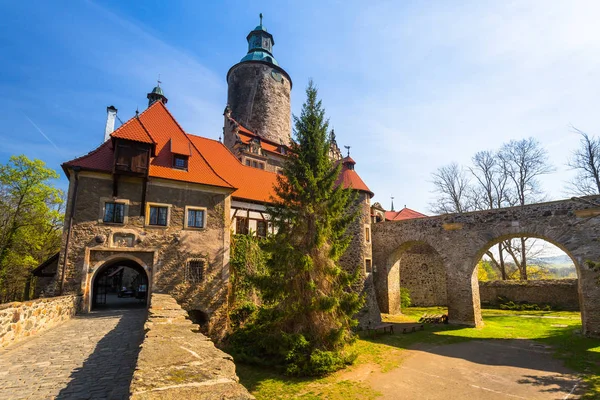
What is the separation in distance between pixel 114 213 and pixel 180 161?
13.3ft

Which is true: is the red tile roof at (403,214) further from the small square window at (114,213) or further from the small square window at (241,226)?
the small square window at (114,213)

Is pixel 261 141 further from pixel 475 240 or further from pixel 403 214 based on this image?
pixel 475 240

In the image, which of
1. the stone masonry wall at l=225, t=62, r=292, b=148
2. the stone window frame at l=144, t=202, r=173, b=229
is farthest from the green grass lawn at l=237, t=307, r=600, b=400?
the stone masonry wall at l=225, t=62, r=292, b=148

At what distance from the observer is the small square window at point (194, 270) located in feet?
50.8

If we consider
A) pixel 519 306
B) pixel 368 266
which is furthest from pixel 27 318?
pixel 519 306

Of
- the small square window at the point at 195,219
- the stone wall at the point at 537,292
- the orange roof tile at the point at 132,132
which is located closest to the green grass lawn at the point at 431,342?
the stone wall at the point at 537,292

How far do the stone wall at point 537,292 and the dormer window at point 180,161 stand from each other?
93.2 feet

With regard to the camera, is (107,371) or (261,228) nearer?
(107,371)

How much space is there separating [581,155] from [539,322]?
1441 centimetres

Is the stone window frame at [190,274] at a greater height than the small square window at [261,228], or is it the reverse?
the small square window at [261,228]

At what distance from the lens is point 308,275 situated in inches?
490

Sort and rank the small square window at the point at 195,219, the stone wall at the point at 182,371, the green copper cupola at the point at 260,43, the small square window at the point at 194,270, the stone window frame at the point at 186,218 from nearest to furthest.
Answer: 1. the stone wall at the point at 182,371
2. the small square window at the point at 194,270
3. the stone window frame at the point at 186,218
4. the small square window at the point at 195,219
5. the green copper cupola at the point at 260,43

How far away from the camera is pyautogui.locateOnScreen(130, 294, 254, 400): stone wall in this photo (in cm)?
284

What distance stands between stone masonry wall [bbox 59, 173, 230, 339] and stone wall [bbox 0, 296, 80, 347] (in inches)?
153
